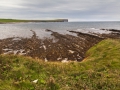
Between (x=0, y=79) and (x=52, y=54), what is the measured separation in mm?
13256

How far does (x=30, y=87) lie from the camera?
7715 mm

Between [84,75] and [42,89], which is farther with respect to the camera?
[84,75]

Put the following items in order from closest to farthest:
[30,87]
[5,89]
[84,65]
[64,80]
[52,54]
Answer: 1. [5,89]
2. [30,87]
3. [64,80]
4. [84,65]
5. [52,54]

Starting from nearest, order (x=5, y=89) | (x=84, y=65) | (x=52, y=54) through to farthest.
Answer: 1. (x=5, y=89)
2. (x=84, y=65)
3. (x=52, y=54)

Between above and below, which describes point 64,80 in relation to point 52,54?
above

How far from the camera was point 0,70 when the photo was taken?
909 centimetres

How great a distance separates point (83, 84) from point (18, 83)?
10.0 feet

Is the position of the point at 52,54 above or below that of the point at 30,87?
below

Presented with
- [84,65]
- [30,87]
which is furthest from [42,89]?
[84,65]

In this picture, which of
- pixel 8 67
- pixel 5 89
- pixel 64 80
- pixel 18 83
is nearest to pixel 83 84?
pixel 64 80

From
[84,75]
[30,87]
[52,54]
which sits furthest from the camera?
[52,54]

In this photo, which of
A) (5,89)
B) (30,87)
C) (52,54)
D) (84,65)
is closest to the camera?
(5,89)

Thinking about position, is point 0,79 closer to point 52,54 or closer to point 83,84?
point 83,84

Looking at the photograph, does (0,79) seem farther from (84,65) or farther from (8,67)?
(84,65)
